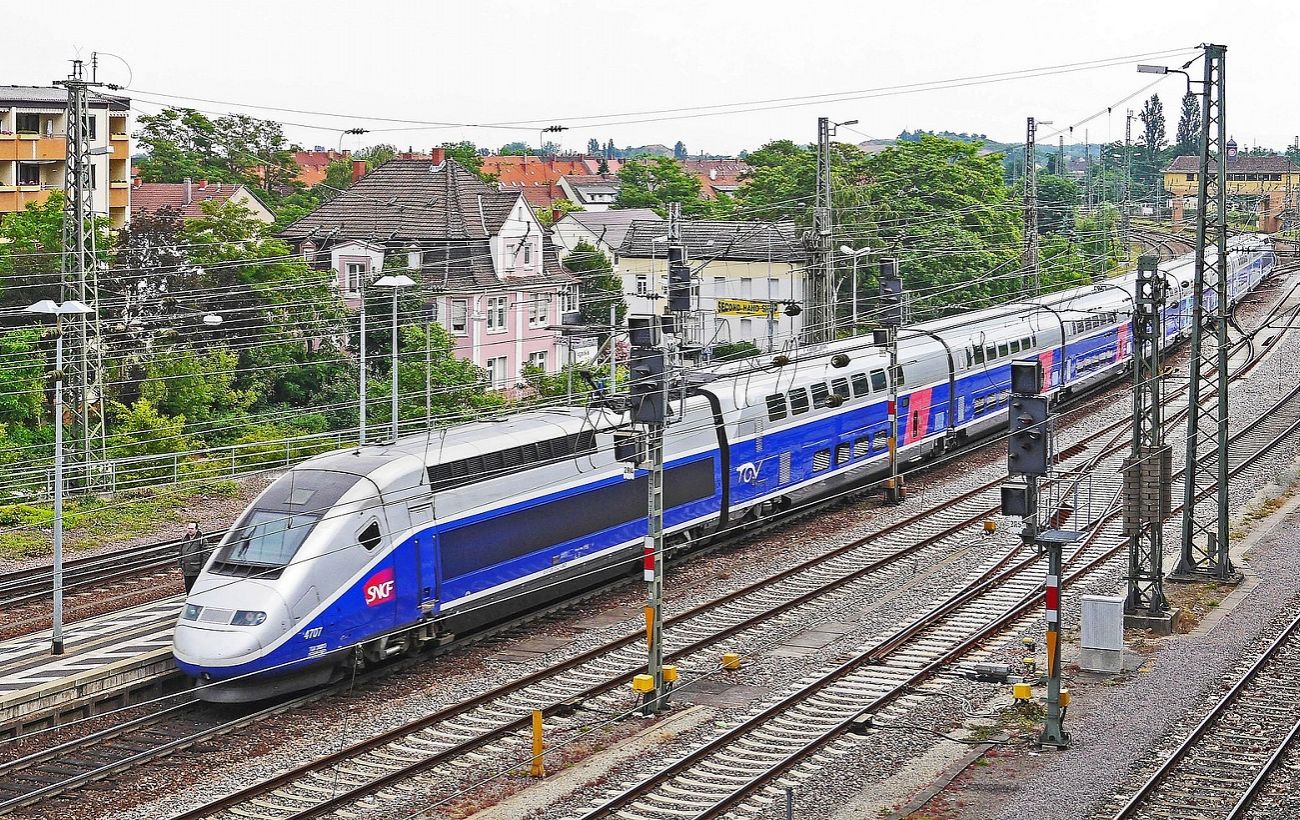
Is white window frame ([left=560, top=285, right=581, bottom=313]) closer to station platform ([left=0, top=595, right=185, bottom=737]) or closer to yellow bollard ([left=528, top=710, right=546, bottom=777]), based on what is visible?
station platform ([left=0, top=595, right=185, bottom=737])

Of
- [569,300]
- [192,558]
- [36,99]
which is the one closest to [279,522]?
[192,558]

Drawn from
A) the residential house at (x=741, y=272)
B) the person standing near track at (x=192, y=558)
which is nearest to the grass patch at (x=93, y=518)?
the person standing near track at (x=192, y=558)

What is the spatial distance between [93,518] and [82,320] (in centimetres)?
431

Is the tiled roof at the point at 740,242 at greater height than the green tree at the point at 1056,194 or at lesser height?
lesser

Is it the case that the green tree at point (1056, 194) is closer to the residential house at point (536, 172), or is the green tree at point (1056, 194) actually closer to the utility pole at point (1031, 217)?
the utility pole at point (1031, 217)

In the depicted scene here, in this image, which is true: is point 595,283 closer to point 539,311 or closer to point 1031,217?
point 539,311

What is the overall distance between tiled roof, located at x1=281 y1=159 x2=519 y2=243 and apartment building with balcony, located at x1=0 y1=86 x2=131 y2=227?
8.99 m

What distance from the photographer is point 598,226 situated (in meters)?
90.6

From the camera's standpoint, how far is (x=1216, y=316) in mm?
29188

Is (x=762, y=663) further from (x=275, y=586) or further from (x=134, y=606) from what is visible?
(x=134, y=606)

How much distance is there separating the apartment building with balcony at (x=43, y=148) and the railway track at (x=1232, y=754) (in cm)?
5121

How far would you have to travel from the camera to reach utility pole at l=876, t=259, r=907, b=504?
36.7 m

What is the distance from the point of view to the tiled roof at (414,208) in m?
61.5

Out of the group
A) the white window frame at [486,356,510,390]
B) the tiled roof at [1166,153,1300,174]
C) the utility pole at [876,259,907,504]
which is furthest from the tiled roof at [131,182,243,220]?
the tiled roof at [1166,153,1300,174]
